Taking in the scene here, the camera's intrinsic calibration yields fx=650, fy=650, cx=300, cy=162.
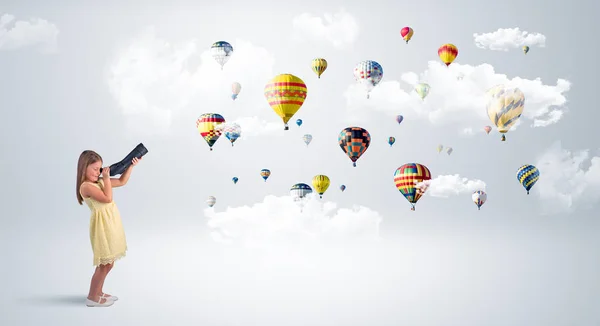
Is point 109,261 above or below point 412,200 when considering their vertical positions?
below

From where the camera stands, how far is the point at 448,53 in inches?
1102

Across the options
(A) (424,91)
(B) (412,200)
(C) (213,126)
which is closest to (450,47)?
(A) (424,91)

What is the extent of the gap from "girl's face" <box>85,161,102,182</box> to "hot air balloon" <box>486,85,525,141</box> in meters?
16.6

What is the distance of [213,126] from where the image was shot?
24.5 m

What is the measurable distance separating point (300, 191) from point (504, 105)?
28.0 ft

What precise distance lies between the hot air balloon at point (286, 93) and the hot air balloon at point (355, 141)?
2554 mm

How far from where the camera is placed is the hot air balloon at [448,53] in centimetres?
2786

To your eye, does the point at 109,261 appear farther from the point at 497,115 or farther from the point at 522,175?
the point at 522,175

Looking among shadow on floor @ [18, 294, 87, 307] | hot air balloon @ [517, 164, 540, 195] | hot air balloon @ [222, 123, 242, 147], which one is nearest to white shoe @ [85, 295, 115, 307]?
shadow on floor @ [18, 294, 87, 307]

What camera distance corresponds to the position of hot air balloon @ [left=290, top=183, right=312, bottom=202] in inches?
1030

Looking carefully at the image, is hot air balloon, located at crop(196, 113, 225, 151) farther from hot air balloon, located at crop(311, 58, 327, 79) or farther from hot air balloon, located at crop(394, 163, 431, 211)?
hot air balloon, located at crop(394, 163, 431, 211)

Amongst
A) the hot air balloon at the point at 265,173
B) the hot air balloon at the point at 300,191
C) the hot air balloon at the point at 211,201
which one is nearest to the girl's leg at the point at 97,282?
the hot air balloon at the point at 300,191

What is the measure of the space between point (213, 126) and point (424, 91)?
10.5 meters

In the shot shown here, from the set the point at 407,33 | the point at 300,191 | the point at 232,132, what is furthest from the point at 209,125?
the point at 407,33
